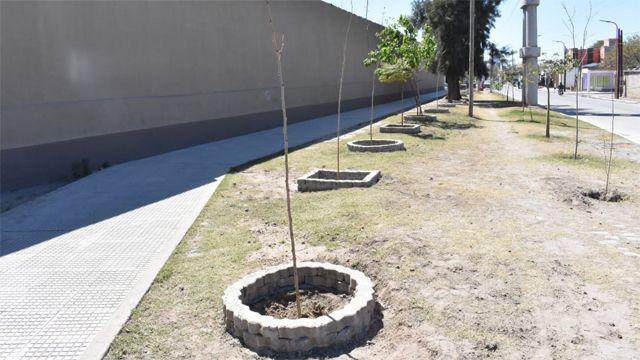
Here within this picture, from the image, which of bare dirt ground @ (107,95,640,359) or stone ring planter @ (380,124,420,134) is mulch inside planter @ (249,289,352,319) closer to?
bare dirt ground @ (107,95,640,359)

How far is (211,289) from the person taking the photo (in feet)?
16.4

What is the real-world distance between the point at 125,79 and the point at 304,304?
9.37 meters

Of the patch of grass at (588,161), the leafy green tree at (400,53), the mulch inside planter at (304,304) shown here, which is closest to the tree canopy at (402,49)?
the leafy green tree at (400,53)

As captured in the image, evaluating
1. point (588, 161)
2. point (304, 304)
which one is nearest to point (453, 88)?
point (588, 161)

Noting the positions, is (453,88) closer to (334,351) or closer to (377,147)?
(377,147)

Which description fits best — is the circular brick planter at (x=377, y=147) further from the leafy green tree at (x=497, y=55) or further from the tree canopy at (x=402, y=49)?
the leafy green tree at (x=497, y=55)

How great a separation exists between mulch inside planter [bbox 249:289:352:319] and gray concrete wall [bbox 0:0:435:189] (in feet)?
23.7

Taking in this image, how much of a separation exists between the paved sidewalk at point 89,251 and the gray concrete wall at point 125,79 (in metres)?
1.08

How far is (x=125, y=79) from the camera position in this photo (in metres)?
12.2

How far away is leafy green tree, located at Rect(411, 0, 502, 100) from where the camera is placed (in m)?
35.2

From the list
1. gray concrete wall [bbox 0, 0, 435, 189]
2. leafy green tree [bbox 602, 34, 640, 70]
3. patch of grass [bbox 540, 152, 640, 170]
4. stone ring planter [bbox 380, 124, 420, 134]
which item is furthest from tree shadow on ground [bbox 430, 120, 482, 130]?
leafy green tree [bbox 602, 34, 640, 70]

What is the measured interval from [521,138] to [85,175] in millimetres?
12394

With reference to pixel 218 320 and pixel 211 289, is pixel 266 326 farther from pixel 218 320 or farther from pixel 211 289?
pixel 211 289

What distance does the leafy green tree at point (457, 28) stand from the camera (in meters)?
35.2
